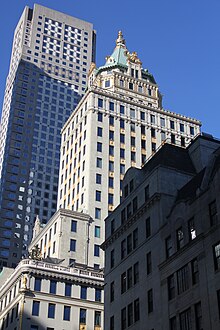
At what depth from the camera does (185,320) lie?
49281mm

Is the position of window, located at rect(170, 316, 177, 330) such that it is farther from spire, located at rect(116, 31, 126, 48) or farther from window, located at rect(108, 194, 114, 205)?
spire, located at rect(116, 31, 126, 48)

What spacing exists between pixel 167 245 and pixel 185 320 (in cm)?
898

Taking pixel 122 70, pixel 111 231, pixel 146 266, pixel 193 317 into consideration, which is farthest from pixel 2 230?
pixel 193 317

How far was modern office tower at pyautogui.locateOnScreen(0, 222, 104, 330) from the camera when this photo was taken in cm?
8625

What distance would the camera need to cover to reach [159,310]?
53938 millimetres

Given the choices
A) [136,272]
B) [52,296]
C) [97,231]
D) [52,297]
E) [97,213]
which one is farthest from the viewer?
[97,213]

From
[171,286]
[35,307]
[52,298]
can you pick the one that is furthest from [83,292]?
[171,286]

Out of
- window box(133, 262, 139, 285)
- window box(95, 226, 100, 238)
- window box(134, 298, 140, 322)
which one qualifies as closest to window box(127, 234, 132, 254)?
window box(133, 262, 139, 285)

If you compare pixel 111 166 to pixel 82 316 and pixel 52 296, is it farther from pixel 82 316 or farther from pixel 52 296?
pixel 82 316

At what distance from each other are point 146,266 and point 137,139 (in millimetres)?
70711

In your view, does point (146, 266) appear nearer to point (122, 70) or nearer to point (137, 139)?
point (137, 139)

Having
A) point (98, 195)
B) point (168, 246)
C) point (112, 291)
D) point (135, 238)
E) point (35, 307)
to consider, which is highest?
point (98, 195)

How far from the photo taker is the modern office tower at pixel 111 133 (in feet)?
381

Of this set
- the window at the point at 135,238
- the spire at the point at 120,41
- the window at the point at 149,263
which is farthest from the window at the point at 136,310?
the spire at the point at 120,41
